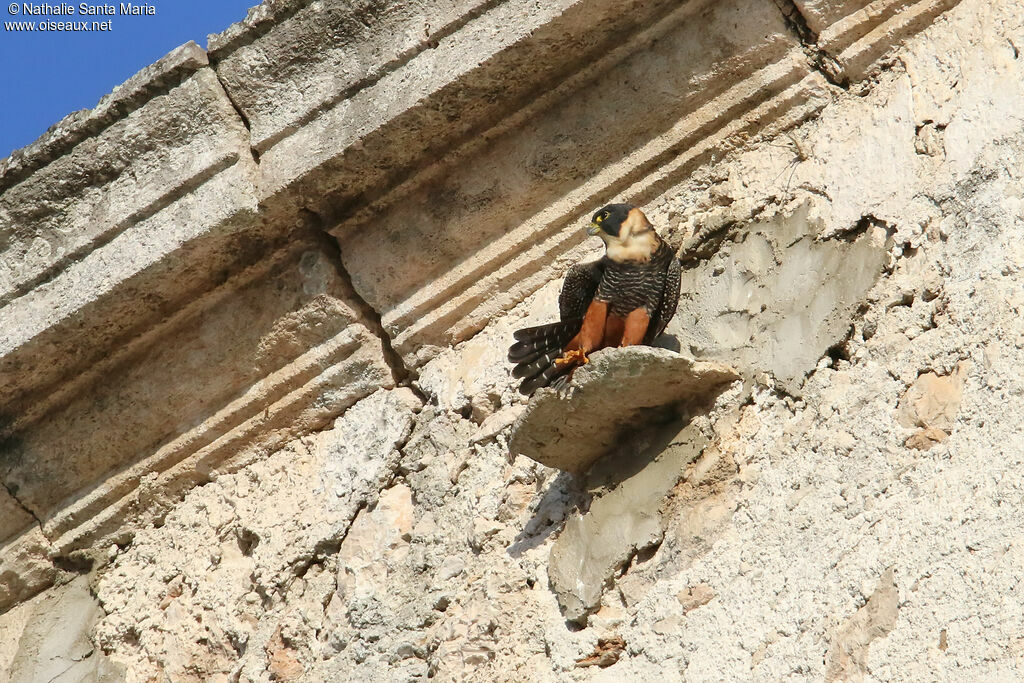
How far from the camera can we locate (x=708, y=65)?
361 cm

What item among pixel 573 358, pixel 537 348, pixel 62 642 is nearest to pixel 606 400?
pixel 573 358

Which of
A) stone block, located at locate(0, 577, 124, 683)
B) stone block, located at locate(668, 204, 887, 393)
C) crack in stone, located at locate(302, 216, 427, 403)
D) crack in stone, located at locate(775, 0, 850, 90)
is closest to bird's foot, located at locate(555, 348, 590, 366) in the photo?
stone block, located at locate(668, 204, 887, 393)

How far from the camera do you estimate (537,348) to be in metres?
3.42

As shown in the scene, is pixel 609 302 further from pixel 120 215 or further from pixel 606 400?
pixel 120 215

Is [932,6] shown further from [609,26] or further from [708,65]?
[609,26]

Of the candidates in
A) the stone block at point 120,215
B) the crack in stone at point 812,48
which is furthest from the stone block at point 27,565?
the crack in stone at point 812,48

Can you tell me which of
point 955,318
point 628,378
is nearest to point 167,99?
point 628,378

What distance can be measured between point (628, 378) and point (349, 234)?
3.91 ft

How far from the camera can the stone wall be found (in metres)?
2.81

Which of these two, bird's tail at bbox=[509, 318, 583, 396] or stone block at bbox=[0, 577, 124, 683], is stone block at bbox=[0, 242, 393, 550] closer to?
stone block at bbox=[0, 577, 124, 683]

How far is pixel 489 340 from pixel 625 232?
0.55 m

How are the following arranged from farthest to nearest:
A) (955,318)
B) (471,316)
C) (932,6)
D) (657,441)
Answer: (471,316), (932,6), (657,441), (955,318)

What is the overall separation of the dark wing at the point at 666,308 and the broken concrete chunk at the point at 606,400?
198mm

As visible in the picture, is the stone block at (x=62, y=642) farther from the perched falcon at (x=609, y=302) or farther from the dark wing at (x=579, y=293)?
the dark wing at (x=579, y=293)
